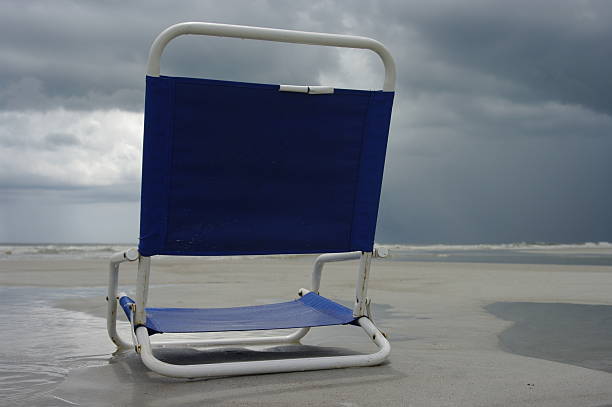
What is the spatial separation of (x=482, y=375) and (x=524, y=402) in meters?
0.52

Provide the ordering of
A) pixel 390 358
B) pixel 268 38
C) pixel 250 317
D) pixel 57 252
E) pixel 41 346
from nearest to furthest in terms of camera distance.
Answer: pixel 268 38 < pixel 390 358 < pixel 250 317 < pixel 41 346 < pixel 57 252

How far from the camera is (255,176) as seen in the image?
334cm

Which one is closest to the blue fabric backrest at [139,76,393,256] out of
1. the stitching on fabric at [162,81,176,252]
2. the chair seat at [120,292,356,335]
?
the stitching on fabric at [162,81,176,252]

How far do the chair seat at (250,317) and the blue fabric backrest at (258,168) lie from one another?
424 millimetres

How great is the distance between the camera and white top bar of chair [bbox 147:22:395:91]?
3059 millimetres

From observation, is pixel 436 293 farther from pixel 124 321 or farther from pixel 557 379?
pixel 557 379

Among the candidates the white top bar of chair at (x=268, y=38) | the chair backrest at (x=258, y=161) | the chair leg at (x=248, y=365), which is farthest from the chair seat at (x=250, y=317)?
the white top bar of chair at (x=268, y=38)

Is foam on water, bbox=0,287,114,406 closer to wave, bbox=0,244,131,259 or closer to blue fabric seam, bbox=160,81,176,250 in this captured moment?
blue fabric seam, bbox=160,81,176,250

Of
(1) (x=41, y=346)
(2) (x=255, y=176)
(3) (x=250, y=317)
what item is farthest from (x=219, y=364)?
(1) (x=41, y=346)

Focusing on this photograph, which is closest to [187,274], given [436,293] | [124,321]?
[436,293]

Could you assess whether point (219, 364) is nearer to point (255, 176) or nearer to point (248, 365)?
point (248, 365)

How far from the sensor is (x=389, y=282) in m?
9.70

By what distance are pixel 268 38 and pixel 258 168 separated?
673 mm

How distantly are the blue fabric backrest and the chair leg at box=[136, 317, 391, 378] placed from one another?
52 cm
